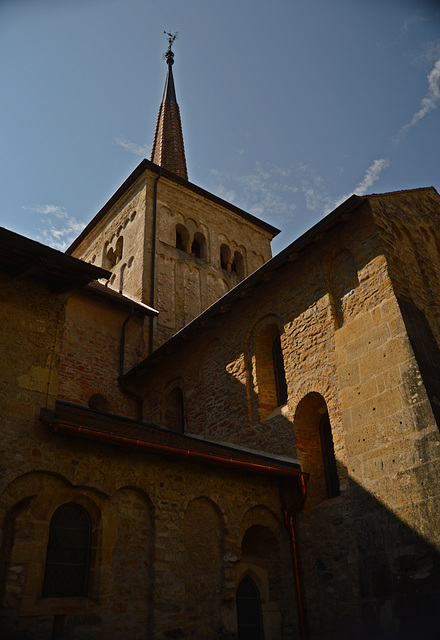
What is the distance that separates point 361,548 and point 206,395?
589 cm

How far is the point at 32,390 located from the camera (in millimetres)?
8305

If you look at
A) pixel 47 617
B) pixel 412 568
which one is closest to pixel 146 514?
pixel 47 617

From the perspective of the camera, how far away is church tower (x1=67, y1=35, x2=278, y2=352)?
65.0 ft

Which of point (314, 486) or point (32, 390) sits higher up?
point (32, 390)

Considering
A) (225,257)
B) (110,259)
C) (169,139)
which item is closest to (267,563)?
(225,257)

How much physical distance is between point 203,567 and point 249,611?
1415mm

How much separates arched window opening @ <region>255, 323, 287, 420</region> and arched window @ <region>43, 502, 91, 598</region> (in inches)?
187

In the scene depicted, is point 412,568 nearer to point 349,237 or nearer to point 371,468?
point 371,468

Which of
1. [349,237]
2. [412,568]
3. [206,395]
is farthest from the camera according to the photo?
[206,395]

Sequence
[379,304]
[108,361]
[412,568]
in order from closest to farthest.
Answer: [412,568], [379,304], [108,361]

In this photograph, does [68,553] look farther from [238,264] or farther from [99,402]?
[238,264]

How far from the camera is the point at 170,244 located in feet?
69.7

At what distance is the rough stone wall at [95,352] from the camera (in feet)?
49.7

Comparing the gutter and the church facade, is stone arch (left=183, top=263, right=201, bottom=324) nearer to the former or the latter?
the church facade
